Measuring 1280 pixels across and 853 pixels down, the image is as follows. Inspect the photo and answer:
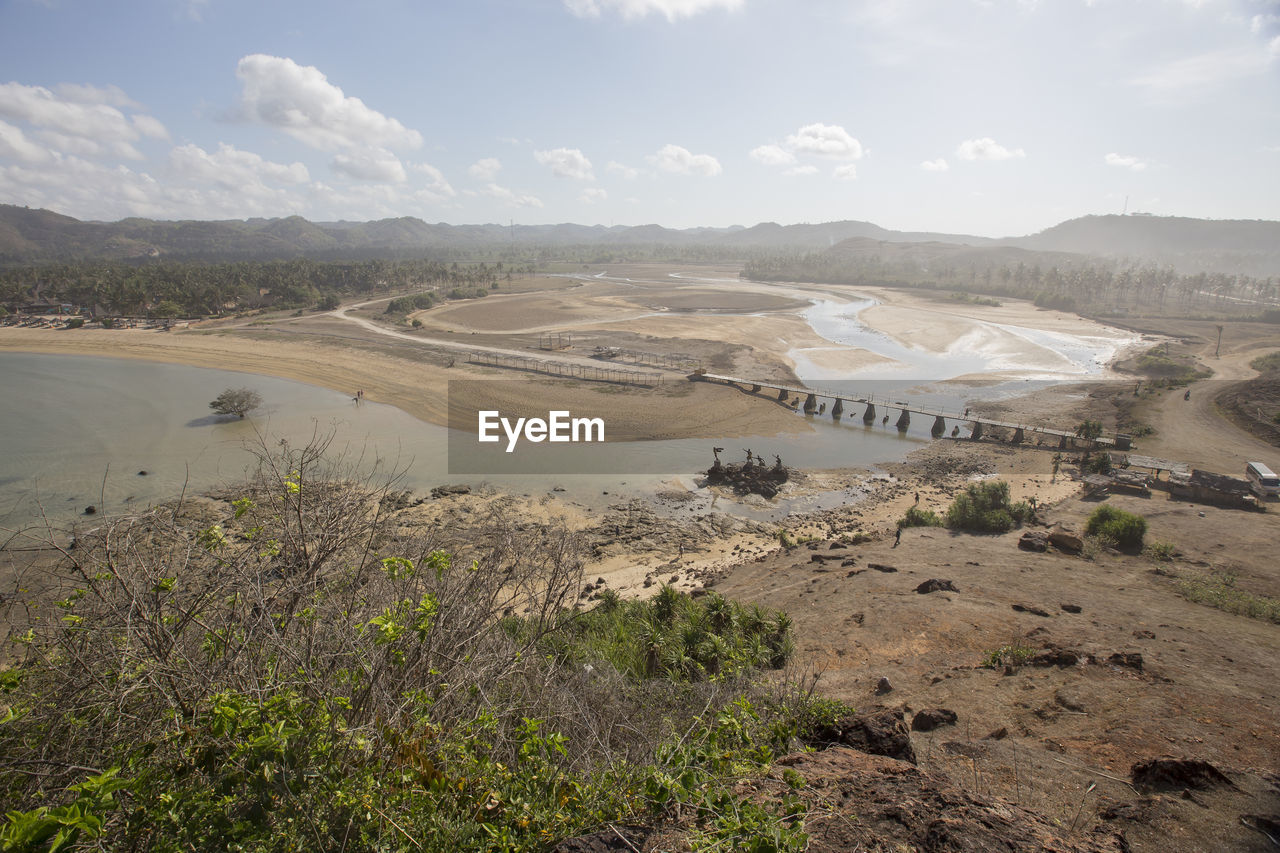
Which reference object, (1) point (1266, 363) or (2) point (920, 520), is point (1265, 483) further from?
(1) point (1266, 363)

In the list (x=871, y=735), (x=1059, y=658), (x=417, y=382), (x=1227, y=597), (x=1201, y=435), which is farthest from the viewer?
(x=417, y=382)

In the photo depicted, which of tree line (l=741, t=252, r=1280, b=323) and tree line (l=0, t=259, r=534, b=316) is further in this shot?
tree line (l=741, t=252, r=1280, b=323)

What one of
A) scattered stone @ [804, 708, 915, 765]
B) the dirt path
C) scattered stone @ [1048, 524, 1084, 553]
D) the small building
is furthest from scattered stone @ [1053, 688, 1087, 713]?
the dirt path

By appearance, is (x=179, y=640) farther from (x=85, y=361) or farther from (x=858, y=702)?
(x=85, y=361)

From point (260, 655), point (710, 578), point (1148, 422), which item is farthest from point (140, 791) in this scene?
point (1148, 422)

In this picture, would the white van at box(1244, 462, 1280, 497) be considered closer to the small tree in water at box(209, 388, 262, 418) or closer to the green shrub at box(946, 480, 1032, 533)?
the green shrub at box(946, 480, 1032, 533)

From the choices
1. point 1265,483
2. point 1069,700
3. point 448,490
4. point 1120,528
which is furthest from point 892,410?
point 1069,700
